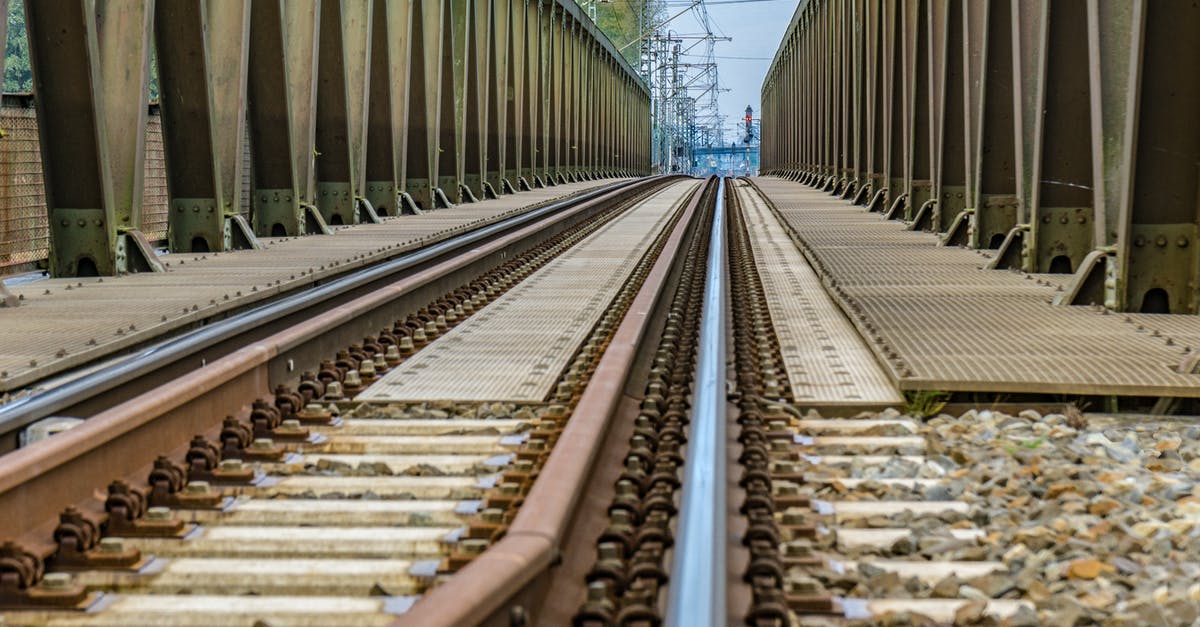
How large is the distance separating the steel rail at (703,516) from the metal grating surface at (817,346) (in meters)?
0.46

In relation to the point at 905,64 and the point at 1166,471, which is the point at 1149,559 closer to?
the point at 1166,471

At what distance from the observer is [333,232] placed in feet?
49.1

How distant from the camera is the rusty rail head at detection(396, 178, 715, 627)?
7.81 feet

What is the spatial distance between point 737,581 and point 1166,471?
1970mm

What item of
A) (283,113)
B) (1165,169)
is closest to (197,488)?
(1165,169)

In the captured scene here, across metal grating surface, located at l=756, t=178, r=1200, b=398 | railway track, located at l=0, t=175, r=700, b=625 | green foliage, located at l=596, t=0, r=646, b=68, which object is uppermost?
green foliage, located at l=596, t=0, r=646, b=68

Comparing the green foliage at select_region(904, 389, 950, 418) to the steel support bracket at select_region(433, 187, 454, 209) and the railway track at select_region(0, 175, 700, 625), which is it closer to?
the railway track at select_region(0, 175, 700, 625)

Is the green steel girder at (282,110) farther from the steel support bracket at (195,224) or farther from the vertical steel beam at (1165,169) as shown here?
the vertical steel beam at (1165,169)

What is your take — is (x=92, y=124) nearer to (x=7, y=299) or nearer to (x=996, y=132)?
(x=7, y=299)

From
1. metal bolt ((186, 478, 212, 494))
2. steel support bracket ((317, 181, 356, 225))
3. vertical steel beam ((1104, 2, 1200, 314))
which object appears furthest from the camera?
steel support bracket ((317, 181, 356, 225))

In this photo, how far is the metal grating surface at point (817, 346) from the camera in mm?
5465

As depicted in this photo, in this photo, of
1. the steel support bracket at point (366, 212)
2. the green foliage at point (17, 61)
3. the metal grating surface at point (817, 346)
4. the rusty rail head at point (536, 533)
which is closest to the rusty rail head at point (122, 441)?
the rusty rail head at point (536, 533)

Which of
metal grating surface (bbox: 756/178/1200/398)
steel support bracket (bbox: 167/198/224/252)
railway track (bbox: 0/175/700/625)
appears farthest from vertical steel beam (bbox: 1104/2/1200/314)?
steel support bracket (bbox: 167/198/224/252)

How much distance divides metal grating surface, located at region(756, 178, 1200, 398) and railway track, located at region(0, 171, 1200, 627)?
0.20 m
